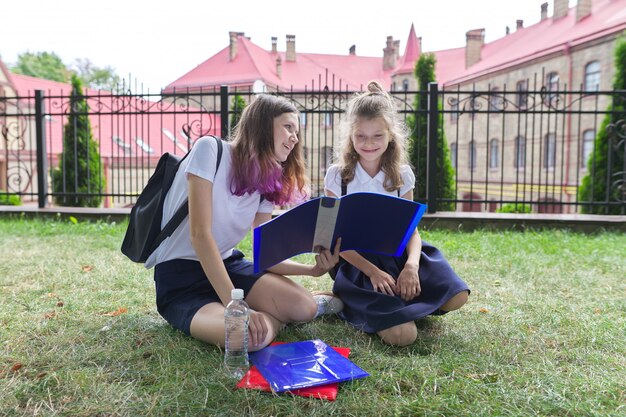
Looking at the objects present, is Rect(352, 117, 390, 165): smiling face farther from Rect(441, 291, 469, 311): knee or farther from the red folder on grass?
the red folder on grass

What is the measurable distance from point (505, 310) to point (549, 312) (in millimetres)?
228

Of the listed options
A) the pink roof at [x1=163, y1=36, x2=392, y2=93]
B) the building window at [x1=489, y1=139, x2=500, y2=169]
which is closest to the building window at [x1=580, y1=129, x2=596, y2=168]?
the building window at [x1=489, y1=139, x2=500, y2=169]

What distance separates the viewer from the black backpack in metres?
2.36

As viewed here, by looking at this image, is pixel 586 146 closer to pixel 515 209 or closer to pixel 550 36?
pixel 550 36

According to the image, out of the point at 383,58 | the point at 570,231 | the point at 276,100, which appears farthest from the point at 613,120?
the point at 383,58

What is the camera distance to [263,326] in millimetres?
2104

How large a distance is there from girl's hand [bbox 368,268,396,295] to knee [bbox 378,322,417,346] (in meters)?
0.20

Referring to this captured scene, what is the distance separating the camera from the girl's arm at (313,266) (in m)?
2.42

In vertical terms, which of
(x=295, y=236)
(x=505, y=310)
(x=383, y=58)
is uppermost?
(x=383, y=58)

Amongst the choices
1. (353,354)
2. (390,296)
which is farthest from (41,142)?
(353,354)

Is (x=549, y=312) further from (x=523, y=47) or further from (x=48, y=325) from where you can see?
(x=523, y=47)

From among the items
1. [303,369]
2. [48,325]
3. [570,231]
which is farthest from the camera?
[570,231]

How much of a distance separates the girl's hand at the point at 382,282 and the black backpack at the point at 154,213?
37.1 inches

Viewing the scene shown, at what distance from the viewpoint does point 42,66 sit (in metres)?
41.1
